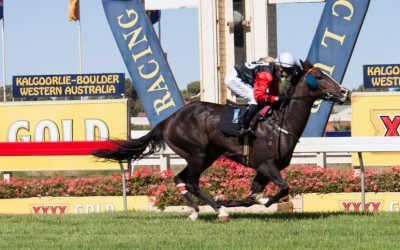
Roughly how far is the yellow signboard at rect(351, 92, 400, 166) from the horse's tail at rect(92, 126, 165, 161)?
689cm

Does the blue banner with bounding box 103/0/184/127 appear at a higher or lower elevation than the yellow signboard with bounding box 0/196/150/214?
higher

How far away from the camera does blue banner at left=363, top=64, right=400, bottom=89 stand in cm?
2030

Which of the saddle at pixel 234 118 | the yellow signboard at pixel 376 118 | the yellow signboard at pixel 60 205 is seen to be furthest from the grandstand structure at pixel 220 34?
the saddle at pixel 234 118

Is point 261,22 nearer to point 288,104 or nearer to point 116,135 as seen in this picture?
point 116,135

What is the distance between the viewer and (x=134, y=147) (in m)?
10.9

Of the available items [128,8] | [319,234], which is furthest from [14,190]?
[319,234]

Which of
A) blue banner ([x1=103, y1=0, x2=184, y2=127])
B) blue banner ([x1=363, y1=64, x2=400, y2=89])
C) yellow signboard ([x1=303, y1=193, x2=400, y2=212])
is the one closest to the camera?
yellow signboard ([x1=303, y1=193, x2=400, y2=212])

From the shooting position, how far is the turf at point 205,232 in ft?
26.3

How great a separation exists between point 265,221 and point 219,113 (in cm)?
131

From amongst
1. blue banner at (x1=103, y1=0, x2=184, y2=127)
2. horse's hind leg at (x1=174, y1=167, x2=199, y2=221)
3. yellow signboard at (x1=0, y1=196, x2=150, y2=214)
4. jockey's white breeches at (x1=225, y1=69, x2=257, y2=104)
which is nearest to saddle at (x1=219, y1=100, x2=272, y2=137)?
jockey's white breeches at (x1=225, y1=69, x2=257, y2=104)

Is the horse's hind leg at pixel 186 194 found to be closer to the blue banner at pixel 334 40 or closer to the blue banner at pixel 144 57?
the blue banner at pixel 334 40

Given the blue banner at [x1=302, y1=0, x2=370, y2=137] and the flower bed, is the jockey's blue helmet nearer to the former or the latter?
the flower bed

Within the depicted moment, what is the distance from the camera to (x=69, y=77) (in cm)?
2111

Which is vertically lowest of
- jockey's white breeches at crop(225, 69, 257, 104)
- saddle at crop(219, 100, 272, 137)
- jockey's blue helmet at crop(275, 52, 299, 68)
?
saddle at crop(219, 100, 272, 137)
